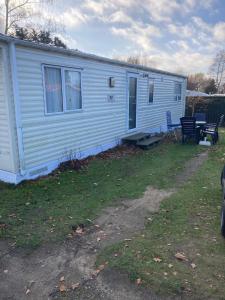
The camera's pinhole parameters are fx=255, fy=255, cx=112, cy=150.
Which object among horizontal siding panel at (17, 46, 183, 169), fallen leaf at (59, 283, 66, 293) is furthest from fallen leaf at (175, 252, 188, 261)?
horizontal siding panel at (17, 46, 183, 169)

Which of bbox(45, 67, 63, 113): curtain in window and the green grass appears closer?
the green grass

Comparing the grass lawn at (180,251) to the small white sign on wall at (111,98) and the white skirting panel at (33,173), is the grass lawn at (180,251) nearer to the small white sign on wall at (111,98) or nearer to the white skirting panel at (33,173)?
the white skirting panel at (33,173)

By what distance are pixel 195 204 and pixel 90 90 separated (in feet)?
15.3

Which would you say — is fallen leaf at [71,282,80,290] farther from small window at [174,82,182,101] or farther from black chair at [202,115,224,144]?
small window at [174,82,182,101]

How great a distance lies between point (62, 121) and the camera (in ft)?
22.1

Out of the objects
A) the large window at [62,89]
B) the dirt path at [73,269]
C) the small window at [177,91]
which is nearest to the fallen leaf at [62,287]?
the dirt path at [73,269]

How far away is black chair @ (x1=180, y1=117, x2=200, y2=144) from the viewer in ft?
33.2

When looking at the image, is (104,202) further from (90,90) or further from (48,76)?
(90,90)

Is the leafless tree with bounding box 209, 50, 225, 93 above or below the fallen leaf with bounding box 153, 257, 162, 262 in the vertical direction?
above

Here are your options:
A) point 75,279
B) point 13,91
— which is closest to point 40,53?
point 13,91

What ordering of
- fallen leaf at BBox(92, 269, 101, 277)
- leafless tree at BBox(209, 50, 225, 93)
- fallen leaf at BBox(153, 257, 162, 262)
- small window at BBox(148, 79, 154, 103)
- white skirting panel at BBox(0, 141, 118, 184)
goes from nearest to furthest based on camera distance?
fallen leaf at BBox(92, 269, 101, 277) < fallen leaf at BBox(153, 257, 162, 262) < white skirting panel at BBox(0, 141, 118, 184) < small window at BBox(148, 79, 154, 103) < leafless tree at BBox(209, 50, 225, 93)

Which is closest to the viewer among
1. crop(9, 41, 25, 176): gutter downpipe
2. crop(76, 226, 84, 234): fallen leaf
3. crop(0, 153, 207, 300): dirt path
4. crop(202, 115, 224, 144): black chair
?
crop(0, 153, 207, 300): dirt path

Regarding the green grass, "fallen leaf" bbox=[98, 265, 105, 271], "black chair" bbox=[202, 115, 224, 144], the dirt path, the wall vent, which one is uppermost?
"black chair" bbox=[202, 115, 224, 144]

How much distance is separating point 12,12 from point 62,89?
1753 cm
